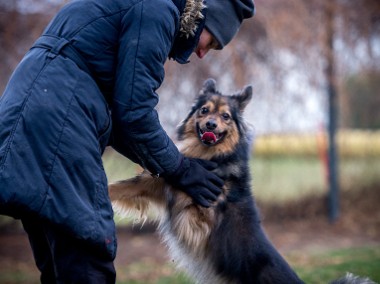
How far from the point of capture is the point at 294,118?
831 centimetres

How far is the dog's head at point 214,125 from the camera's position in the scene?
3809mm

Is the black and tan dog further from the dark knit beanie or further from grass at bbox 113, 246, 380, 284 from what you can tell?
grass at bbox 113, 246, 380, 284

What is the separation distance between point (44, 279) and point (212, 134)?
5.44 ft

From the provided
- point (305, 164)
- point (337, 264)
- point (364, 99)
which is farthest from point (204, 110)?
point (364, 99)

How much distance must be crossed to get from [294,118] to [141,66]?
6.35m

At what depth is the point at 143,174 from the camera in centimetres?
370

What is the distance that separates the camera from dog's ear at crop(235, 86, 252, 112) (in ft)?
13.4

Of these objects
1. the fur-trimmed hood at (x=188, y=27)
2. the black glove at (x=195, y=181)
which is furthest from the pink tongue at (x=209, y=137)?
the fur-trimmed hood at (x=188, y=27)

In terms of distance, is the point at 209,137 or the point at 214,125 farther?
the point at 214,125

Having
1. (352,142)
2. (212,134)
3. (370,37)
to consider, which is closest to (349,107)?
(352,142)

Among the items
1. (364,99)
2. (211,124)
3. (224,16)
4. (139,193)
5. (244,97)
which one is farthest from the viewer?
Answer: (364,99)

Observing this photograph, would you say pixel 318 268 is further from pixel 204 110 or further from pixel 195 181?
pixel 195 181

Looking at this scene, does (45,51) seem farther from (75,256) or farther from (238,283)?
(238,283)

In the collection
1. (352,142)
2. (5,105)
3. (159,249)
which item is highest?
(5,105)
